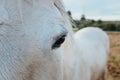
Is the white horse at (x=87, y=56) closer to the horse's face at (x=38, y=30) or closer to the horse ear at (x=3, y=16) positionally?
the horse's face at (x=38, y=30)

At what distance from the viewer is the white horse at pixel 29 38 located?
962 mm

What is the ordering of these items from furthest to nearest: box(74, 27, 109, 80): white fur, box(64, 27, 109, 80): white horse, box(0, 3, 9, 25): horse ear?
box(74, 27, 109, 80): white fur → box(64, 27, 109, 80): white horse → box(0, 3, 9, 25): horse ear

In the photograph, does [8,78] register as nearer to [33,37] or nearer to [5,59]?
[5,59]

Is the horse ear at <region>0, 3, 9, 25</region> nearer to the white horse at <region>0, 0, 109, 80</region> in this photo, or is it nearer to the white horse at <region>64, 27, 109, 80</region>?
the white horse at <region>0, 0, 109, 80</region>

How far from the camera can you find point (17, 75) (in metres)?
0.97

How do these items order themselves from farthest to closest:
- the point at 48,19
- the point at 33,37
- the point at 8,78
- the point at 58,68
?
the point at 58,68 → the point at 48,19 → the point at 33,37 → the point at 8,78

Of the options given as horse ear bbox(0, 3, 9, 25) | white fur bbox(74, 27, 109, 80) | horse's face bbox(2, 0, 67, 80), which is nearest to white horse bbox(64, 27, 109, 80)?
white fur bbox(74, 27, 109, 80)

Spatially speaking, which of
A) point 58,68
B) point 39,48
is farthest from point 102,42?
point 39,48

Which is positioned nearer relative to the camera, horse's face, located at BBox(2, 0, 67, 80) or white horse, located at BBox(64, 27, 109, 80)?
horse's face, located at BBox(2, 0, 67, 80)

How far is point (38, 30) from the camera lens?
1.09 meters

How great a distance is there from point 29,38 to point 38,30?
0.07m

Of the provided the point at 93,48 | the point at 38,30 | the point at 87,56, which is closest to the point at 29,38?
the point at 38,30

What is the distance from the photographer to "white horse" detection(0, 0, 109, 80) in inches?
37.9

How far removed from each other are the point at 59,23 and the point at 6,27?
30 centimetres
